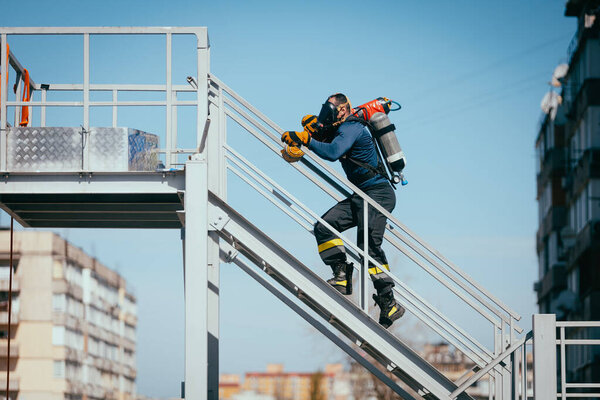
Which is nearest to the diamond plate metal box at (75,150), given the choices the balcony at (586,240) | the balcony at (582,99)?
the balcony at (586,240)

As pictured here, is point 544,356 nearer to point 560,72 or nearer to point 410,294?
point 410,294

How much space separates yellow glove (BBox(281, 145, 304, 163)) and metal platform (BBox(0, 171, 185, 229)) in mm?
1182

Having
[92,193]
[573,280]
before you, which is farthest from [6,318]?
[92,193]

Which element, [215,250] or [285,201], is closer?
[285,201]

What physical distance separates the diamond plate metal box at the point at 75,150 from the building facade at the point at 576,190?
33.2 meters

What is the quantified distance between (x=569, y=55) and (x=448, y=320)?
1618 inches

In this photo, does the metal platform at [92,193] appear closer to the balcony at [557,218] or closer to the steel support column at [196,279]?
the steel support column at [196,279]

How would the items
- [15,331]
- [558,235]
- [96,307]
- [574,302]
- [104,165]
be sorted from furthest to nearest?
[96,307] < [15,331] < [558,235] < [574,302] < [104,165]

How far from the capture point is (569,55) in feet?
160

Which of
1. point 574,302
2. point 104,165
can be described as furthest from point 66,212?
point 574,302

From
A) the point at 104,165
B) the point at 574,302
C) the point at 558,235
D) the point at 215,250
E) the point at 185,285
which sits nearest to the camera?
the point at 185,285

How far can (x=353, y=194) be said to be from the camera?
10.9m

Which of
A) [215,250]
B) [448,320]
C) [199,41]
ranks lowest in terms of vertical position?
[448,320]

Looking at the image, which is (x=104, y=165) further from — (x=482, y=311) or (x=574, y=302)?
(x=574, y=302)
